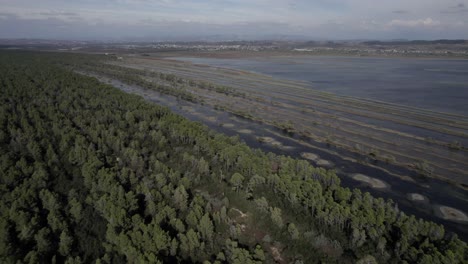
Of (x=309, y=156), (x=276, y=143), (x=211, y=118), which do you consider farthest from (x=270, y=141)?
(x=211, y=118)

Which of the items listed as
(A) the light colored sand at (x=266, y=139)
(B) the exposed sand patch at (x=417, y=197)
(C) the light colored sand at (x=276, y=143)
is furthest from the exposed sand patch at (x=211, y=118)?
(B) the exposed sand patch at (x=417, y=197)

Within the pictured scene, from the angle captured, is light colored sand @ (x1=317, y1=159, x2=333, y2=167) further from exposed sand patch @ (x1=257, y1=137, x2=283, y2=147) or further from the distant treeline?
exposed sand patch @ (x1=257, y1=137, x2=283, y2=147)

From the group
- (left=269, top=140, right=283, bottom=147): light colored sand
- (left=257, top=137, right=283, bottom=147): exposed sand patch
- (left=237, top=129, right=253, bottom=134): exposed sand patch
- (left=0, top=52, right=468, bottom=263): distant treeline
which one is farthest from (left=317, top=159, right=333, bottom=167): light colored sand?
(left=237, top=129, right=253, bottom=134): exposed sand patch

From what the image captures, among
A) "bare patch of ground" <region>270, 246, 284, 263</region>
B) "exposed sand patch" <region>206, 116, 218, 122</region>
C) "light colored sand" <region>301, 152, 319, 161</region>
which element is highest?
"exposed sand patch" <region>206, 116, 218, 122</region>

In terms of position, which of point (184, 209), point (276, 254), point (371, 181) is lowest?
point (276, 254)

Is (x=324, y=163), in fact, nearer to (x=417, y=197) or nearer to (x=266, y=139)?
(x=417, y=197)

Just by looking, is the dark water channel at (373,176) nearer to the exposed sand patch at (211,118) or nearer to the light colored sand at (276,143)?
the exposed sand patch at (211,118)
